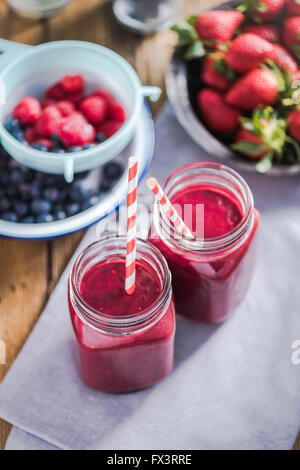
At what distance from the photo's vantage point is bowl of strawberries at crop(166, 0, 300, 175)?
107 cm

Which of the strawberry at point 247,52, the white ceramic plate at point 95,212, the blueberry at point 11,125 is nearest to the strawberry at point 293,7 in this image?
the strawberry at point 247,52

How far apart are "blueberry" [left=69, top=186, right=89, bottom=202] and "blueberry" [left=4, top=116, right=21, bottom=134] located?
0.54ft

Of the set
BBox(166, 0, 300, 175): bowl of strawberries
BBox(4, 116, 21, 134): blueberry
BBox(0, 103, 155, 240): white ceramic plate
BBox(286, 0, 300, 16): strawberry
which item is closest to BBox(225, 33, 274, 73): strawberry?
BBox(166, 0, 300, 175): bowl of strawberries

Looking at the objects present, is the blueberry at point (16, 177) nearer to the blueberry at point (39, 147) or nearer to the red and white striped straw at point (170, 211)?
the blueberry at point (39, 147)

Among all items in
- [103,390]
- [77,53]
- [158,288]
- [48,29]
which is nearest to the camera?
[158,288]

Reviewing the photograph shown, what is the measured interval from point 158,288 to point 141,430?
0.25 m

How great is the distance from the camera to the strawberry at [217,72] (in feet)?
3.67

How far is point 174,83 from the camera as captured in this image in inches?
44.5

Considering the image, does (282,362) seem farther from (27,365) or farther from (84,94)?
(84,94)

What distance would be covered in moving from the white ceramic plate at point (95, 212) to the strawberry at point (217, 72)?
0.15 meters

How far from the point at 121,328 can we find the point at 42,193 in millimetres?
413

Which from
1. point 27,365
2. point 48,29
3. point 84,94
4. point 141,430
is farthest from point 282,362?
point 48,29

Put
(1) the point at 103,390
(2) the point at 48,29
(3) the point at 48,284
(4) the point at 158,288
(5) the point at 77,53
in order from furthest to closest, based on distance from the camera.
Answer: (2) the point at 48,29, (5) the point at 77,53, (3) the point at 48,284, (1) the point at 103,390, (4) the point at 158,288

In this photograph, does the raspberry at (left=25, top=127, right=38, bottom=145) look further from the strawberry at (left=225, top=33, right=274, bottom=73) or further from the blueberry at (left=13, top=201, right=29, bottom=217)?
the strawberry at (left=225, top=33, right=274, bottom=73)
